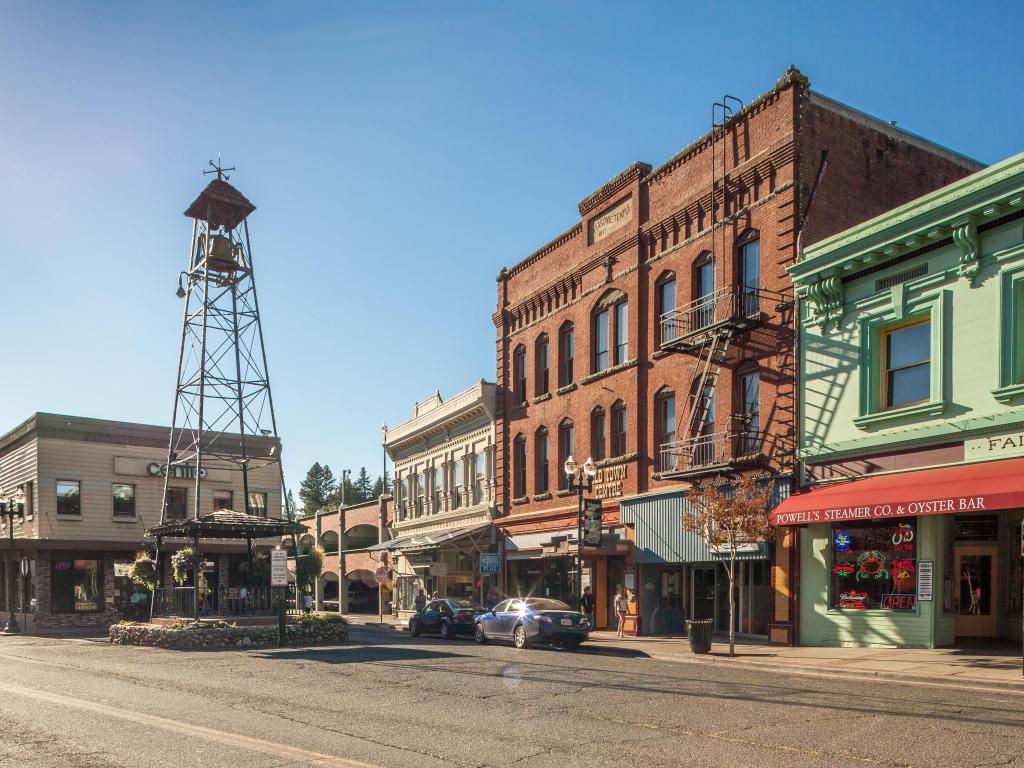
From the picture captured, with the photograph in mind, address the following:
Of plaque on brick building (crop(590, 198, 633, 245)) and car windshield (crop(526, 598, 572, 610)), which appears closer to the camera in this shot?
car windshield (crop(526, 598, 572, 610))

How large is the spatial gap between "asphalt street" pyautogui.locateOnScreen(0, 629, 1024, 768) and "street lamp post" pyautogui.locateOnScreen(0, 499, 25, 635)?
79.3 feet

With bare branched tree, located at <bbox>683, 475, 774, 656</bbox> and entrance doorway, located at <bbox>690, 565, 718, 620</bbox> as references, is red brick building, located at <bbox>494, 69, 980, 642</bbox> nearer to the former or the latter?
entrance doorway, located at <bbox>690, 565, 718, 620</bbox>

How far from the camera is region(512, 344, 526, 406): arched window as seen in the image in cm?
3919

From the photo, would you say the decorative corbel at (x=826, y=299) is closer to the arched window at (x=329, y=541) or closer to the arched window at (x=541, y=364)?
the arched window at (x=541, y=364)

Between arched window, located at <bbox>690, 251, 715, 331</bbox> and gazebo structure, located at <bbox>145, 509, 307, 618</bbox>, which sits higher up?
arched window, located at <bbox>690, 251, 715, 331</bbox>

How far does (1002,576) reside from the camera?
72.5ft

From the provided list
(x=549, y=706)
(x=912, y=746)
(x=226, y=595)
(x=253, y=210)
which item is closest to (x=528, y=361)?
(x=253, y=210)

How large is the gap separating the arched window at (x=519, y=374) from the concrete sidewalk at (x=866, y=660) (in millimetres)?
14930

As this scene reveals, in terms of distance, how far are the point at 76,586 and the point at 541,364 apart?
2450 centimetres

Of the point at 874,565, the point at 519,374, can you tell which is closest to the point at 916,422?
the point at 874,565

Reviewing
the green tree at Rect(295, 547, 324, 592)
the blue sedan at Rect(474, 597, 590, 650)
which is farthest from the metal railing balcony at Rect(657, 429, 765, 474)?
the green tree at Rect(295, 547, 324, 592)

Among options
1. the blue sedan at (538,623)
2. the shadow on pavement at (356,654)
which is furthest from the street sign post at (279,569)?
the blue sedan at (538,623)

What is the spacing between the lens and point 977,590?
2242cm

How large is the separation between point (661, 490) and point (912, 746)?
19496 millimetres
